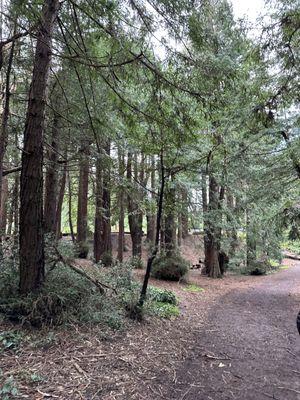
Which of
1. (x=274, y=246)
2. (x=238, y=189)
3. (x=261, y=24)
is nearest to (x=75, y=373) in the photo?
(x=261, y=24)

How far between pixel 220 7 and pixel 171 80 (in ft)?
7.05

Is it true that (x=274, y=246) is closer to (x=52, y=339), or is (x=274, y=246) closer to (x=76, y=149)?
(x=76, y=149)

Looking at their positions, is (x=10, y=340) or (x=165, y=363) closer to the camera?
(x=10, y=340)

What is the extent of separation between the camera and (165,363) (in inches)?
145

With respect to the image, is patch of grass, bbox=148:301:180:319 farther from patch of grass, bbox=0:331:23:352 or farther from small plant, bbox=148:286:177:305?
patch of grass, bbox=0:331:23:352

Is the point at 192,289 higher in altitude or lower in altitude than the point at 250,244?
lower

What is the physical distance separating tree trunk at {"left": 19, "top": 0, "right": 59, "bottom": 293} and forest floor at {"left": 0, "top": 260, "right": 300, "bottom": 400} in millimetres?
952

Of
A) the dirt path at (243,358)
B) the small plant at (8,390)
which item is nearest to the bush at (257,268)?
the dirt path at (243,358)

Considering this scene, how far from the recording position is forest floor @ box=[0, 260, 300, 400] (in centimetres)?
287

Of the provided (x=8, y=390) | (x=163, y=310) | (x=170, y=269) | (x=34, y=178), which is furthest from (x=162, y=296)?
(x=8, y=390)

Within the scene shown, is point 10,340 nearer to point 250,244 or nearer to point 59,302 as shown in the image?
point 59,302

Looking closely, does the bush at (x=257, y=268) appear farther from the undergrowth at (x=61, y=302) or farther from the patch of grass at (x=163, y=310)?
the undergrowth at (x=61, y=302)

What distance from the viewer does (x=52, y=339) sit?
3.49 meters

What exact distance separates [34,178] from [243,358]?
3645 millimetres
